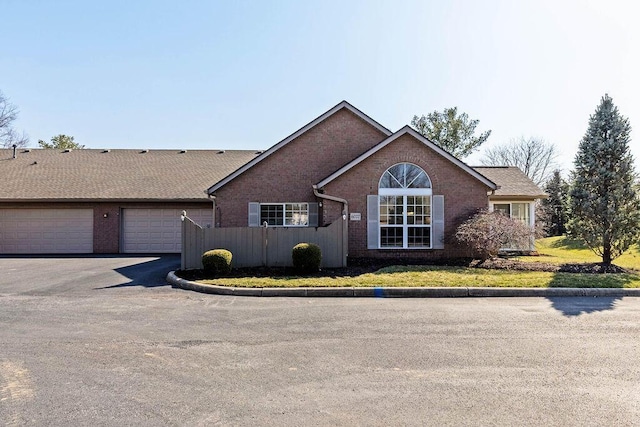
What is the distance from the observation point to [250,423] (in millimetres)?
3693

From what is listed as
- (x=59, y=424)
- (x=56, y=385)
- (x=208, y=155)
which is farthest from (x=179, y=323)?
(x=208, y=155)

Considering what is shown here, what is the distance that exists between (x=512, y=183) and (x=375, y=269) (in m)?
11.0

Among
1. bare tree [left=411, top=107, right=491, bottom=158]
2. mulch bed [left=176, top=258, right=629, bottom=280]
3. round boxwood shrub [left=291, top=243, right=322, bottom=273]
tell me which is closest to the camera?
mulch bed [left=176, top=258, right=629, bottom=280]

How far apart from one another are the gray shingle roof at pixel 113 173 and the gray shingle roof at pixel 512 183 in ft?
45.4

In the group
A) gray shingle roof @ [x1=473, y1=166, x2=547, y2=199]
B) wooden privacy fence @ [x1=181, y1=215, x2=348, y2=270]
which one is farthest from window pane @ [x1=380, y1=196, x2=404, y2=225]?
gray shingle roof @ [x1=473, y1=166, x2=547, y2=199]

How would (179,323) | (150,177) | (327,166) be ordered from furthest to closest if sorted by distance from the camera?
(150,177), (327,166), (179,323)

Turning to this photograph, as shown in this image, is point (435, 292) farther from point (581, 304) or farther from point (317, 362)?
point (317, 362)

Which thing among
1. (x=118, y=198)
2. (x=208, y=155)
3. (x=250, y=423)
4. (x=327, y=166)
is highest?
(x=208, y=155)

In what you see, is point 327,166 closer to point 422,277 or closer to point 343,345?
point 422,277

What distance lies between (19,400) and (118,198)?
17167mm

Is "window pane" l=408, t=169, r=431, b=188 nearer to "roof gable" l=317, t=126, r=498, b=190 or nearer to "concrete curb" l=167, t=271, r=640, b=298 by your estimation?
"roof gable" l=317, t=126, r=498, b=190

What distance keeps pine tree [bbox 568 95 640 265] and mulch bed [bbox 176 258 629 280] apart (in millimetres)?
1032

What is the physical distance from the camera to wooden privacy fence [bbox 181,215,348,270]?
1351cm

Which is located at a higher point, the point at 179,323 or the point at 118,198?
the point at 118,198
